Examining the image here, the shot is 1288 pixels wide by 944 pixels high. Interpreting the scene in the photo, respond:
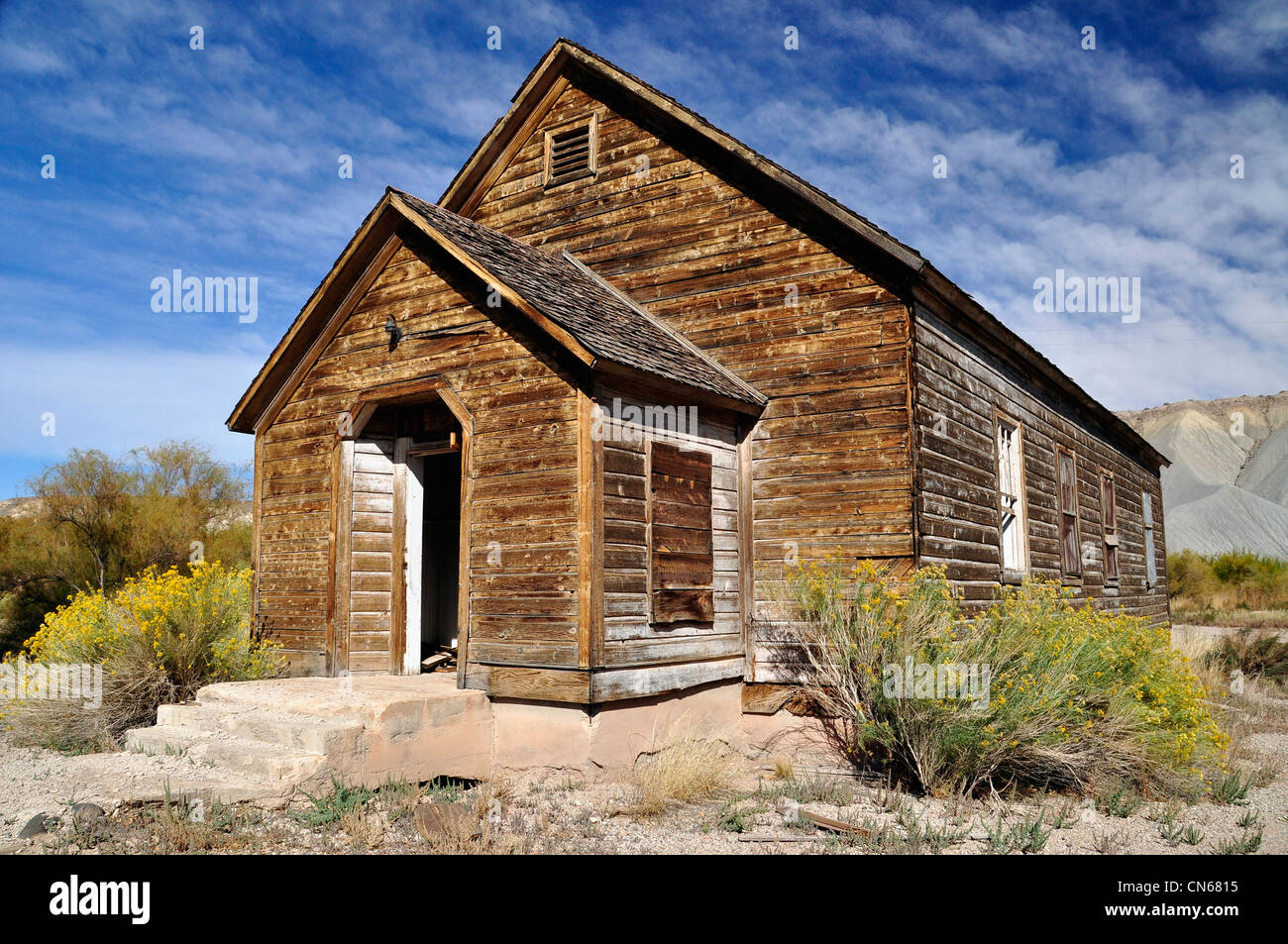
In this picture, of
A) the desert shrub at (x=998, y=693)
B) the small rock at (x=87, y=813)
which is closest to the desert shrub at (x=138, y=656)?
the small rock at (x=87, y=813)

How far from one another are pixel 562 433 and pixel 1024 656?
167 inches

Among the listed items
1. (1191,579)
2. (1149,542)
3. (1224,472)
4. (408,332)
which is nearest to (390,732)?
(408,332)

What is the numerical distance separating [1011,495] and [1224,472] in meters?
90.9

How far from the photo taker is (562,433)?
7.86 m

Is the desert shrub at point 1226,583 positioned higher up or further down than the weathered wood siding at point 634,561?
further down

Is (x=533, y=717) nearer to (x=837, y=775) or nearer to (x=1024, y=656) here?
(x=837, y=775)

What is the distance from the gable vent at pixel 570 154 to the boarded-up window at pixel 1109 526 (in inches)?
417

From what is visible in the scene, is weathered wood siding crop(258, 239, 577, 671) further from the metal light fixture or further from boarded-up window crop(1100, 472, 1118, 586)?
boarded-up window crop(1100, 472, 1118, 586)

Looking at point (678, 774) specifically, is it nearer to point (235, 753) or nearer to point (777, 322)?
point (235, 753)

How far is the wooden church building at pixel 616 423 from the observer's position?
26.0ft

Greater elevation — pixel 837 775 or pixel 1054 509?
pixel 1054 509

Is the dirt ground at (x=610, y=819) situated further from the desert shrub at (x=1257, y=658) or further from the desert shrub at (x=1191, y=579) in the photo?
the desert shrub at (x=1191, y=579)

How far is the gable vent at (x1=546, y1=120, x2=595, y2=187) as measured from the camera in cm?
1151
